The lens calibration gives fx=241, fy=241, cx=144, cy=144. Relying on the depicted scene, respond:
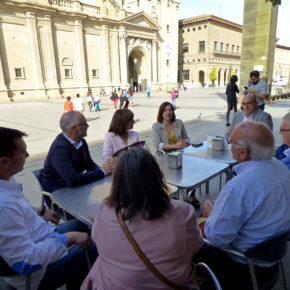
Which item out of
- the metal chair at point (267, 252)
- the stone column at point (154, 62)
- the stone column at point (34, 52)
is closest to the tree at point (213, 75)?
the stone column at point (154, 62)

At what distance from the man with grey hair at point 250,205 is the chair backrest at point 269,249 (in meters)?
0.07

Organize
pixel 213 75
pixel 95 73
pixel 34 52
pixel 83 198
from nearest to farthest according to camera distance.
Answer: pixel 83 198
pixel 34 52
pixel 95 73
pixel 213 75

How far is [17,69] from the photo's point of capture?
974 inches

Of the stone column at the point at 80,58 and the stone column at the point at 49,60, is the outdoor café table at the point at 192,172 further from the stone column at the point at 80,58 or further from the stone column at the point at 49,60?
the stone column at the point at 80,58

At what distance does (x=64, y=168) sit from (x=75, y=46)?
29932 millimetres

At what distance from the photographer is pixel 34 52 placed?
25.2m

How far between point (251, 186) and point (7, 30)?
28640mm

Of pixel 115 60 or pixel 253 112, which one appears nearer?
pixel 253 112

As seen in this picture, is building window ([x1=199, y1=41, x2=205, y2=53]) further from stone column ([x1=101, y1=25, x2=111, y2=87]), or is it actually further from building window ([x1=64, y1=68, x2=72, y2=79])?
building window ([x1=64, y1=68, x2=72, y2=79])

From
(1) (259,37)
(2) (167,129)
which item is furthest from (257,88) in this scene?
(1) (259,37)

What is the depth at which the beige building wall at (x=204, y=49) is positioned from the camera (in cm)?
5088

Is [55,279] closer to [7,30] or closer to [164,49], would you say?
[7,30]

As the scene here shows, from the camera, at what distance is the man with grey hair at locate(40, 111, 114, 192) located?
2377 millimetres

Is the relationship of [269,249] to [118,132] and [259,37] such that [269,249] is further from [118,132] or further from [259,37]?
[259,37]
